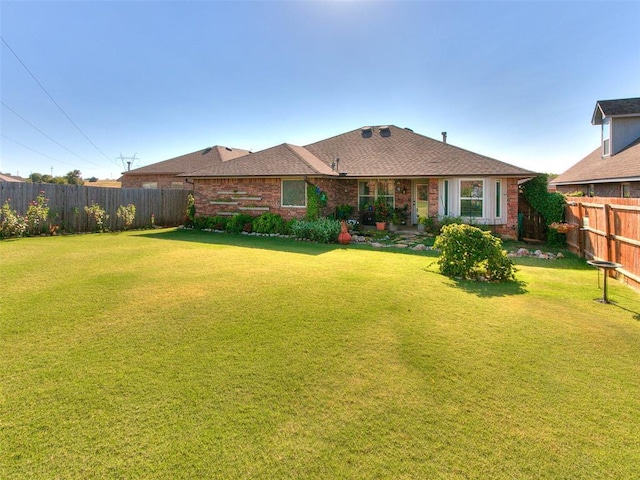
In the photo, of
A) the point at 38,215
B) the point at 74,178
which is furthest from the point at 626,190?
the point at 74,178

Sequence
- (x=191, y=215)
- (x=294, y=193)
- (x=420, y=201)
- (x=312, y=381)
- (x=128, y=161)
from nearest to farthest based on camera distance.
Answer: (x=312, y=381) < (x=294, y=193) < (x=420, y=201) < (x=191, y=215) < (x=128, y=161)

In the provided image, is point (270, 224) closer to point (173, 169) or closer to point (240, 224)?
point (240, 224)

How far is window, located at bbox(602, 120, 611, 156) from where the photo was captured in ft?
54.3

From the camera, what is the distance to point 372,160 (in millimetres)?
16859

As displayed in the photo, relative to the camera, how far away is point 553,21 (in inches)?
458

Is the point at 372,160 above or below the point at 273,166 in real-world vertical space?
above

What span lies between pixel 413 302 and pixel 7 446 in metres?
4.96

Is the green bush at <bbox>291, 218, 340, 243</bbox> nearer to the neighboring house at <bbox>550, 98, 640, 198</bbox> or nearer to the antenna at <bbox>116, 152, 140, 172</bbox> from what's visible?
the neighboring house at <bbox>550, 98, 640, 198</bbox>

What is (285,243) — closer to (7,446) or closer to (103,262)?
(103,262)

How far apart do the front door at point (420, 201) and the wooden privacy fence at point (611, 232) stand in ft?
20.8

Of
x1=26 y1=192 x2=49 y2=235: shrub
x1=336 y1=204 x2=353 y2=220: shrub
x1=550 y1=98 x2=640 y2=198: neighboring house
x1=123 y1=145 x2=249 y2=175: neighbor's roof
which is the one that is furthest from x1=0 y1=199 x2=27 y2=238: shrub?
x1=550 y1=98 x2=640 y2=198: neighboring house

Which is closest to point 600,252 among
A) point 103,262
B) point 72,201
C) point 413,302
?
point 413,302

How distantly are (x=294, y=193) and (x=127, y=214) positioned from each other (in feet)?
26.6

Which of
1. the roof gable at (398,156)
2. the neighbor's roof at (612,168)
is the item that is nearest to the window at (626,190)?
the neighbor's roof at (612,168)
